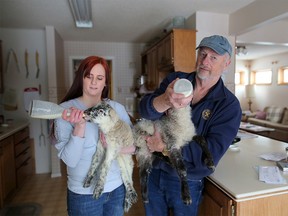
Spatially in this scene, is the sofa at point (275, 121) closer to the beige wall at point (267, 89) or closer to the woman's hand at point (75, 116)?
the beige wall at point (267, 89)

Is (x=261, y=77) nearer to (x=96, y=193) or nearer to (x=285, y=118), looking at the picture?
(x=285, y=118)

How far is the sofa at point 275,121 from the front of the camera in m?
4.60

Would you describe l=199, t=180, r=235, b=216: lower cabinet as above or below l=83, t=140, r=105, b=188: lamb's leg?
below

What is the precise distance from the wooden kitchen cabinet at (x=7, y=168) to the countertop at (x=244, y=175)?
2.33 m

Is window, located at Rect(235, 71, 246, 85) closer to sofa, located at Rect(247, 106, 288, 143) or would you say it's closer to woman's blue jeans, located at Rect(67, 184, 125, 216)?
sofa, located at Rect(247, 106, 288, 143)

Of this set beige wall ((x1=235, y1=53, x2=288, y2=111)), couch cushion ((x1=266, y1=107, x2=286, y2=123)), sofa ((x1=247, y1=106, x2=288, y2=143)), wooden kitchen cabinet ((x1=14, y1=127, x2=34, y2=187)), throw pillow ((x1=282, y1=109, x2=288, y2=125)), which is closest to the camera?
wooden kitchen cabinet ((x1=14, y1=127, x2=34, y2=187))

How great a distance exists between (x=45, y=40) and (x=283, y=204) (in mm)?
3574

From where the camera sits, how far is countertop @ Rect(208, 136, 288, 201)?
1.01 m

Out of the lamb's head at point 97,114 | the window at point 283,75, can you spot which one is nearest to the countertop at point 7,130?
the lamb's head at point 97,114

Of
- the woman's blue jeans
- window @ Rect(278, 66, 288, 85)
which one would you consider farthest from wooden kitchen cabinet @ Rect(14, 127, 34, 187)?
window @ Rect(278, 66, 288, 85)

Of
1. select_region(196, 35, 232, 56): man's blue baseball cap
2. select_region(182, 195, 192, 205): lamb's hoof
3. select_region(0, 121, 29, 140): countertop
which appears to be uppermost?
select_region(196, 35, 232, 56): man's blue baseball cap

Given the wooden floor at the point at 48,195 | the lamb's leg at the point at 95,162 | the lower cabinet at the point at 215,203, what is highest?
the lamb's leg at the point at 95,162

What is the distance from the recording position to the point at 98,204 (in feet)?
3.45

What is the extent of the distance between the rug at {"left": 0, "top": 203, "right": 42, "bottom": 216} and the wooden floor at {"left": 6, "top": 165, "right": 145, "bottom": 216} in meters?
0.06
